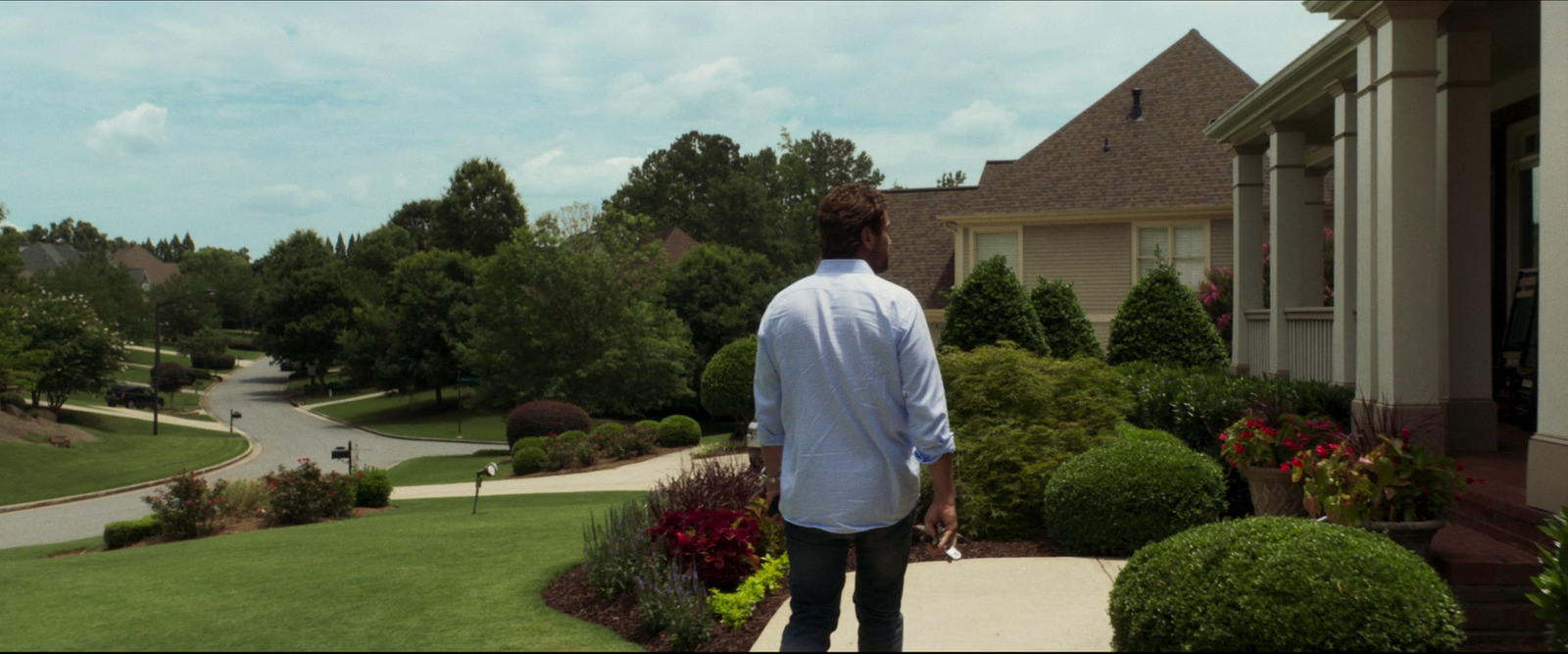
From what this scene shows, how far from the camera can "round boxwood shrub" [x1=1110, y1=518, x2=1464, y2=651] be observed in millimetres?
4703

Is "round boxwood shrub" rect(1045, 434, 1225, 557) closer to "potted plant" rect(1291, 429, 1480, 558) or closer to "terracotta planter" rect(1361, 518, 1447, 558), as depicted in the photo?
"potted plant" rect(1291, 429, 1480, 558)

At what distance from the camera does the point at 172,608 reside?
286 inches

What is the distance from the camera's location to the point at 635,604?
688cm

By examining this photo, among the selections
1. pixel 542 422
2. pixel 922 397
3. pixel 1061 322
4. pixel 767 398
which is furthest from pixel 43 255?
pixel 922 397

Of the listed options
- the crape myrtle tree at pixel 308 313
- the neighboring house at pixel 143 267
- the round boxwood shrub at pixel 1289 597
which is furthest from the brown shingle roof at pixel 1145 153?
the neighboring house at pixel 143 267

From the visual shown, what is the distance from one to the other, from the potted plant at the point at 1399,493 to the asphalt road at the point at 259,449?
19268 millimetres

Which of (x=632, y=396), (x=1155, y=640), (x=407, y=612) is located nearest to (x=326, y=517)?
(x=407, y=612)

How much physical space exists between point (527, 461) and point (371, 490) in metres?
9.27

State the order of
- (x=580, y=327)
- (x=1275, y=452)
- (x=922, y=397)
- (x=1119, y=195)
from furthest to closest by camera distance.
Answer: (x=580, y=327) < (x=1119, y=195) < (x=1275, y=452) < (x=922, y=397)

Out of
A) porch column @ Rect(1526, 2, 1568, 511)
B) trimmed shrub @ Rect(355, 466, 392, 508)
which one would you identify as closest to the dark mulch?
porch column @ Rect(1526, 2, 1568, 511)

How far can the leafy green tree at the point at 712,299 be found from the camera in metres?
47.6

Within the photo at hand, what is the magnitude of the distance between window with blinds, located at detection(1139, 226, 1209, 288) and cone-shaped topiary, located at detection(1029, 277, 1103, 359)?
10.0 metres

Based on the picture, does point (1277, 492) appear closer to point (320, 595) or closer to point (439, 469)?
point (320, 595)

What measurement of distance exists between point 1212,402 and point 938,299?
1968 cm
